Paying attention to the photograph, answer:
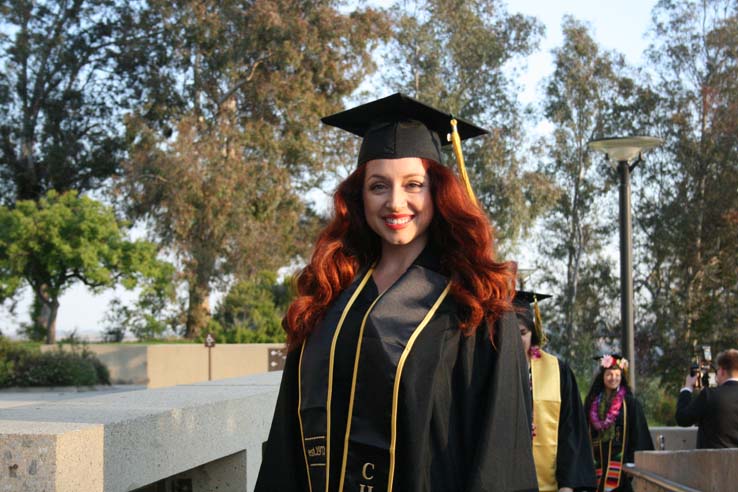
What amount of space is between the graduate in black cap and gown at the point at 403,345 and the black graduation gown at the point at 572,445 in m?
2.76

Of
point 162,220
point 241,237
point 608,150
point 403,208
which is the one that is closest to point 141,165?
point 162,220

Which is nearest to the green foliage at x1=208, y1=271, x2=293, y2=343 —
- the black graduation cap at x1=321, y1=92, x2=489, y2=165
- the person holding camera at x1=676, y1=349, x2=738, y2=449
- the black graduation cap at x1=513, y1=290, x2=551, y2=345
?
the person holding camera at x1=676, y1=349, x2=738, y2=449

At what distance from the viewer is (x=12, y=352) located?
27.2 meters

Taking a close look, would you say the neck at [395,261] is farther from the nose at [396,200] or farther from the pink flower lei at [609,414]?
the pink flower lei at [609,414]

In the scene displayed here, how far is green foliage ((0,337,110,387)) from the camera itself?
85.7 feet

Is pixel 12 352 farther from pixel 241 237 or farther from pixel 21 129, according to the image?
pixel 21 129

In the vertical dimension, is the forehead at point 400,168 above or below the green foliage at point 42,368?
above

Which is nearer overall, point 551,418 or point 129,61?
Answer: point 551,418

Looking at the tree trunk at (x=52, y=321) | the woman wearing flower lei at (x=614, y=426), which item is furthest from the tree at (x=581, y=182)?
the woman wearing flower lei at (x=614, y=426)

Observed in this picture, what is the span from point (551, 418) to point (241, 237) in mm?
28048

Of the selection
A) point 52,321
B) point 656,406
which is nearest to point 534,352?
point 656,406

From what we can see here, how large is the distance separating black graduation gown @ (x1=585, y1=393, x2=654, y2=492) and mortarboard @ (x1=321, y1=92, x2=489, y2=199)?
564 centimetres

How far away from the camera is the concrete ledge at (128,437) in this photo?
2613mm

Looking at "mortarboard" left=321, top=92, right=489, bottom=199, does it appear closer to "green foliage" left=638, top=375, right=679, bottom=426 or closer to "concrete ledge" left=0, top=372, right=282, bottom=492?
"concrete ledge" left=0, top=372, right=282, bottom=492
